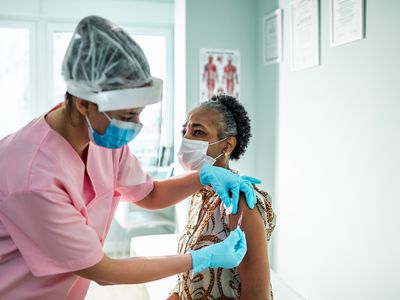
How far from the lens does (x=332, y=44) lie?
2.25 m

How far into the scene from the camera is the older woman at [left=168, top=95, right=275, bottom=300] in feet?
4.23

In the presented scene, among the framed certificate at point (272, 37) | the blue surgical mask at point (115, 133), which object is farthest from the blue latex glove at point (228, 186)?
the framed certificate at point (272, 37)

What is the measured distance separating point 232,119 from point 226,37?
5.51 feet

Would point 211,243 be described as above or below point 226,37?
below

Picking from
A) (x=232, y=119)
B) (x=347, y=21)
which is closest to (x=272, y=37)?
(x=347, y=21)

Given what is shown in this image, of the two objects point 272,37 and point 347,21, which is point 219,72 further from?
point 347,21

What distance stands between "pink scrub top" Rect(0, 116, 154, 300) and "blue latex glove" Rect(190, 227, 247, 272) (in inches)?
10.3

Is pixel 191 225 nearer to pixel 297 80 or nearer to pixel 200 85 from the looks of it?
pixel 297 80

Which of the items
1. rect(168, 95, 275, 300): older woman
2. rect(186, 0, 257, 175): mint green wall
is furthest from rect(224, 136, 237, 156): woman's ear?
rect(186, 0, 257, 175): mint green wall

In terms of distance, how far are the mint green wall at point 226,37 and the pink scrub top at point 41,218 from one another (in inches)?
80.0

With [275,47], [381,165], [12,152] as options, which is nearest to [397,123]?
[381,165]

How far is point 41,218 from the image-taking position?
37.3 inches

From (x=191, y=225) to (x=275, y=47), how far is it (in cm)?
177

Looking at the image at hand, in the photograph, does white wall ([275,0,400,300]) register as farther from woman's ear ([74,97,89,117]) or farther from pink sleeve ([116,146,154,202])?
woman's ear ([74,97,89,117])
